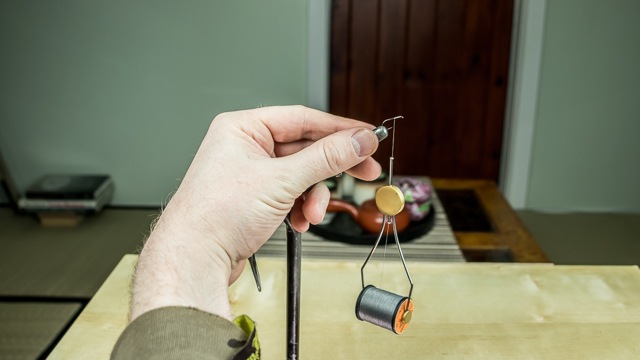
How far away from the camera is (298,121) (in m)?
0.83

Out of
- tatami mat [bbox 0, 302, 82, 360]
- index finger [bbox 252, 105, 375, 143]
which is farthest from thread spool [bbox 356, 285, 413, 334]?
tatami mat [bbox 0, 302, 82, 360]

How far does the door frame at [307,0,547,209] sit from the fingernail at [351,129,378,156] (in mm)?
2447

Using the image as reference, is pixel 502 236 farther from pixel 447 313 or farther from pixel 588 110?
pixel 588 110

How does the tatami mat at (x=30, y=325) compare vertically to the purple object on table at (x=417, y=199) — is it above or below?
below

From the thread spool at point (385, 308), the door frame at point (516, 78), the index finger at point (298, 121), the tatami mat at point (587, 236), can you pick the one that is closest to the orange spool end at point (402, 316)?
the thread spool at point (385, 308)

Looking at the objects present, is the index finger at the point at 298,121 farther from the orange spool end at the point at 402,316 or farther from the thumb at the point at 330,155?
the orange spool end at the point at 402,316

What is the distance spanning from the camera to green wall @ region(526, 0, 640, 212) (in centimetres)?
303

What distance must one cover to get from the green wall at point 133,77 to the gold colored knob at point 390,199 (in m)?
2.45

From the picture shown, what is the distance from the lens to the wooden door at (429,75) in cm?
313

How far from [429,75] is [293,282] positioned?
2.69 meters

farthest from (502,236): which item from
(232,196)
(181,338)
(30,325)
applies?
(30,325)

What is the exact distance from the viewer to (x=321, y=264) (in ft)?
3.62

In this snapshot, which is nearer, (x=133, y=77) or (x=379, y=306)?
(x=379, y=306)

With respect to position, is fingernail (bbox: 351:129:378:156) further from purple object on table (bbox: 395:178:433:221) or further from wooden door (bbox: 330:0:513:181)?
wooden door (bbox: 330:0:513:181)
